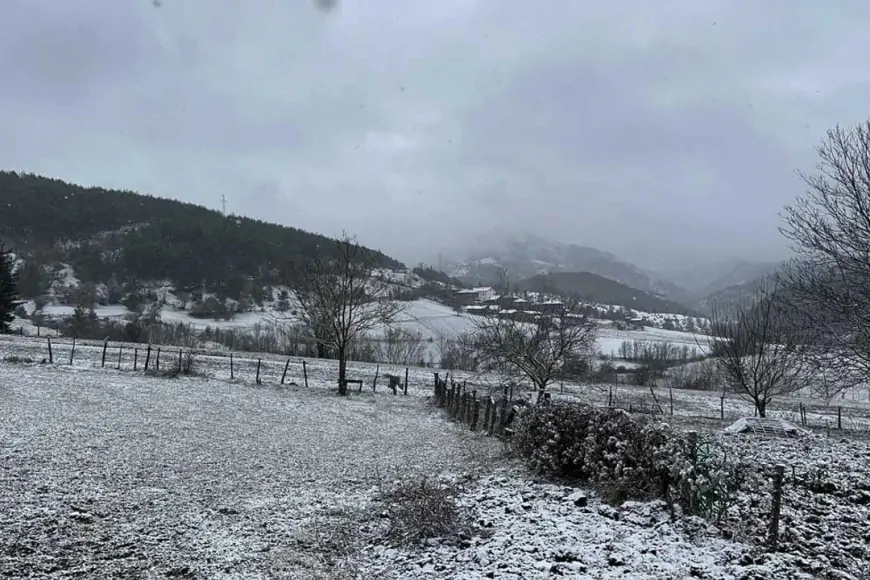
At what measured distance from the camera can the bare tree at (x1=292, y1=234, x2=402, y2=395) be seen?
94.0 ft

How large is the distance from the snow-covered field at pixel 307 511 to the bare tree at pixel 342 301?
12949 millimetres

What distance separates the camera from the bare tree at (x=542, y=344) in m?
25.7

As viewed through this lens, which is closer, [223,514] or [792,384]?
[223,514]

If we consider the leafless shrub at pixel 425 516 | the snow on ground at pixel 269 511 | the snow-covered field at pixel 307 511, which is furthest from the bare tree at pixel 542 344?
the leafless shrub at pixel 425 516

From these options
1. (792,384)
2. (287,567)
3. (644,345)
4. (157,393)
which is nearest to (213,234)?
(644,345)

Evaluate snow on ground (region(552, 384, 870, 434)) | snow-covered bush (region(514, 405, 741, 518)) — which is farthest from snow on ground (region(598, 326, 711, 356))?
snow-covered bush (region(514, 405, 741, 518))

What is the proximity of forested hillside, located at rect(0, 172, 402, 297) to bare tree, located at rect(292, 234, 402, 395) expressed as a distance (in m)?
75.5

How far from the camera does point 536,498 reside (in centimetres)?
816

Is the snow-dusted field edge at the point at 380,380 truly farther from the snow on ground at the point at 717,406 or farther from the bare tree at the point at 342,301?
the bare tree at the point at 342,301

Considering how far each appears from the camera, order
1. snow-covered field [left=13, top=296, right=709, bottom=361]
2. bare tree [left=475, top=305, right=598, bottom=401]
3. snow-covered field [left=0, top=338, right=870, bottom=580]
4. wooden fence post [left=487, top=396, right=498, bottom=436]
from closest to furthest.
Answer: snow-covered field [left=0, top=338, right=870, bottom=580], wooden fence post [left=487, top=396, right=498, bottom=436], bare tree [left=475, top=305, right=598, bottom=401], snow-covered field [left=13, top=296, right=709, bottom=361]

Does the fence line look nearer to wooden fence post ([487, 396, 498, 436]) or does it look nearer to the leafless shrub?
wooden fence post ([487, 396, 498, 436])

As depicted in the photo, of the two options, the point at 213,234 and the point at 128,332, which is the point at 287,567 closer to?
the point at 128,332

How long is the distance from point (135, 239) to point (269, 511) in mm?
127507

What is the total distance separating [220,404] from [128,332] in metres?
Answer: 60.7
